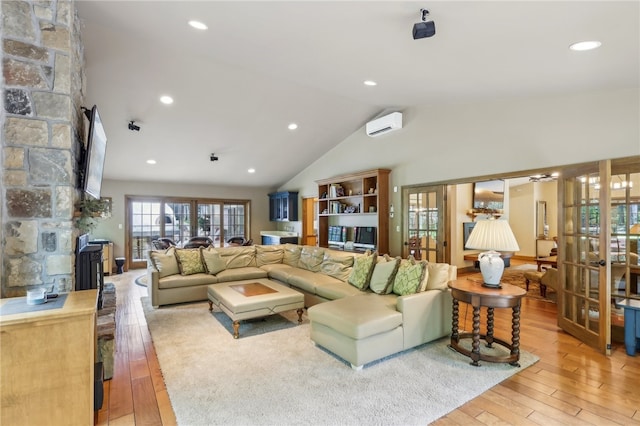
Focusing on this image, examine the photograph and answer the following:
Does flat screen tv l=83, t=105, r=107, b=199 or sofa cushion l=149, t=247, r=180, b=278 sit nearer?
flat screen tv l=83, t=105, r=107, b=199

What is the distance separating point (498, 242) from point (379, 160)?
3.46 m

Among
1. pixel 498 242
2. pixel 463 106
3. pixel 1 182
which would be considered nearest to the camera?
pixel 1 182

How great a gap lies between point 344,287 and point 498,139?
2.94m

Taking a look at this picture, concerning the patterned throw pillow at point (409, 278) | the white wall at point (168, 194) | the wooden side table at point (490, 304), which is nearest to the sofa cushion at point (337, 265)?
the patterned throw pillow at point (409, 278)

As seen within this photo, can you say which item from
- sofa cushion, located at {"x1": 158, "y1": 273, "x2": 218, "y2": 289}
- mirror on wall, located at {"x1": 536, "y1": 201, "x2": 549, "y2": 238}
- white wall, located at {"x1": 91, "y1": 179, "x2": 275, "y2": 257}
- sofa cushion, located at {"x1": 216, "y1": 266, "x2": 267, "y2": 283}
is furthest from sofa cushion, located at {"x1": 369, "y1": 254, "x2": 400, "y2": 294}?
mirror on wall, located at {"x1": 536, "y1": 201, "x2": 549, "y2": 238}

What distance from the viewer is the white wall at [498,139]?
3.34 meters

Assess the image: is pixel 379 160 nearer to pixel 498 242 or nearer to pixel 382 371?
pixel 498 242

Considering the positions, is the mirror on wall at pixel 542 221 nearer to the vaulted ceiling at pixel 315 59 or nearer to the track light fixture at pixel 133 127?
the vaulted ceiling at pixel 315 59

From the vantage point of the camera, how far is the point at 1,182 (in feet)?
6.94

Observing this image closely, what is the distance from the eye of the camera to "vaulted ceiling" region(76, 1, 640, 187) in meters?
2.10

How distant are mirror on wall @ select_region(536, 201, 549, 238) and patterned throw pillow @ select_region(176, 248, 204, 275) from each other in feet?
31.9

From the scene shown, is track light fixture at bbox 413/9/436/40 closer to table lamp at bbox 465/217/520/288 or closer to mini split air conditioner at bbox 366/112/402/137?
table lamp at bbox 465/217/520/288

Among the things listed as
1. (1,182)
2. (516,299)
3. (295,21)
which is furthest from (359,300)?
(1,182)

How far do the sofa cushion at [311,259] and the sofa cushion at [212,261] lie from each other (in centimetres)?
136
